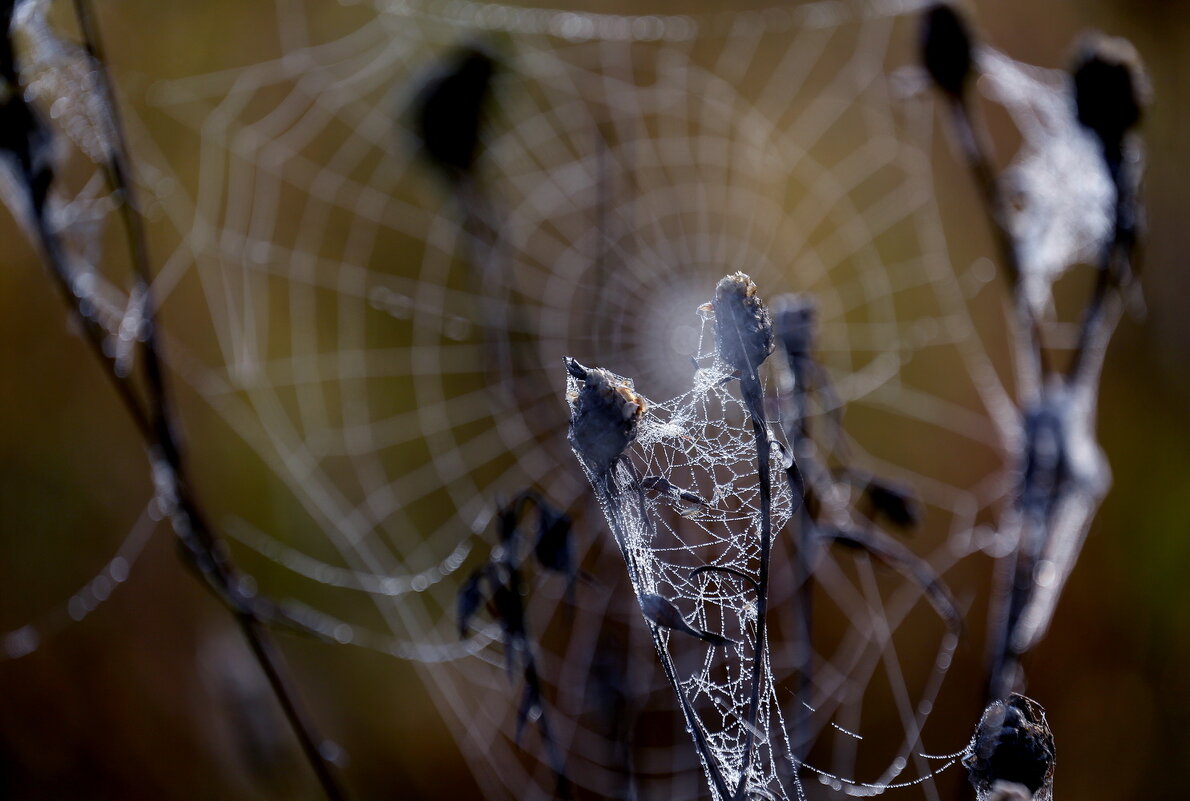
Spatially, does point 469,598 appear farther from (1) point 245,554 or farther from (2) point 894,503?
(1) point 245,554

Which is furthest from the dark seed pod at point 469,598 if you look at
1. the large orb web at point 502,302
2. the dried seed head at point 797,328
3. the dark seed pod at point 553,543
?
the large orb web at point 502,302

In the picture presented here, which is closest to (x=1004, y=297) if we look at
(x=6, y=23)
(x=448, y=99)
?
(x=448, y=99)

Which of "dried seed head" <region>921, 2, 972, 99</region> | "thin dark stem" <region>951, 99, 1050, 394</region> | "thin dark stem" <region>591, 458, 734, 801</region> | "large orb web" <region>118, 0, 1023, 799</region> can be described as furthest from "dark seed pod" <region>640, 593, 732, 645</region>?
"large orb web" <region>118, 0, 1023, 799</region>

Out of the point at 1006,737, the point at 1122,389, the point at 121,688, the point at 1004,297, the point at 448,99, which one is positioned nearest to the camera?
the point at 1006,737

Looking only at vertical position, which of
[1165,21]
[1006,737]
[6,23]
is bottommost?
[1006,737]

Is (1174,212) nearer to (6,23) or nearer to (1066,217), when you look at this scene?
(1066,217)

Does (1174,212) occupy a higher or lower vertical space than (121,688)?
higher

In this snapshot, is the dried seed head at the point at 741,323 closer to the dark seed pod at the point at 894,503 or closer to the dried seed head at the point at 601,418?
the dried seed head at the point at 601,418

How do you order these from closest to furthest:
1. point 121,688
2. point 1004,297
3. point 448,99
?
point 448,99 → point 121,688 → point 1004,297
